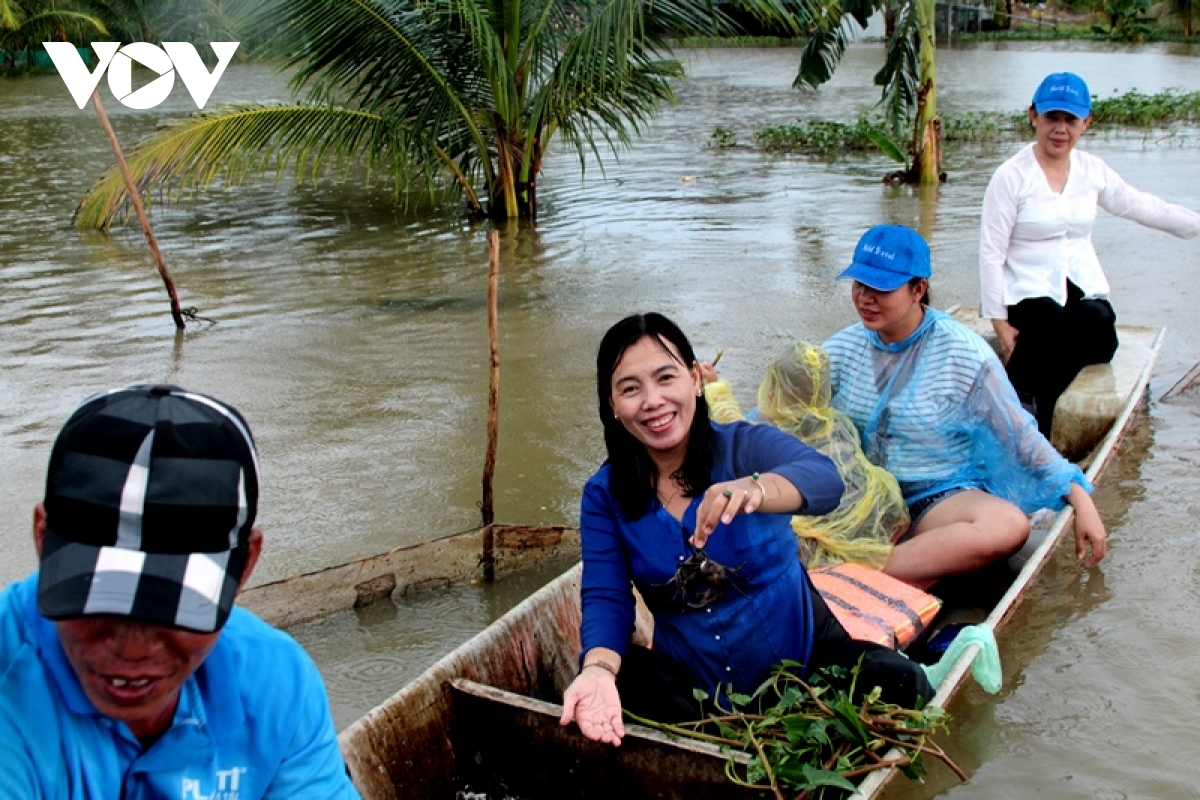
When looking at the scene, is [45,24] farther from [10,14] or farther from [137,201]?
[137,201]

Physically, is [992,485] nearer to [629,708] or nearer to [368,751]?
[629,708]

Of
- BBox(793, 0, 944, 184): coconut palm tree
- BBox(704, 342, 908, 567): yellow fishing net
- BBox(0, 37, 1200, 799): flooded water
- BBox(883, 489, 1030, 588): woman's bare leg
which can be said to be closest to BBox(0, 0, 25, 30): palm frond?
BBox(0, 37, 1200, 799): flooded water

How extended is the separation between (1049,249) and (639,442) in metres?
3.11

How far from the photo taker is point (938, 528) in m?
3.96

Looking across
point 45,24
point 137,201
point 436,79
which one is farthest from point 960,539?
point 45,24

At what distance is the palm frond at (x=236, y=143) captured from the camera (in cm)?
954

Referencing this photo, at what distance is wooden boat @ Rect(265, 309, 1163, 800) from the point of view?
2791 millimetres

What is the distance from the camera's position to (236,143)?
9.91 meters

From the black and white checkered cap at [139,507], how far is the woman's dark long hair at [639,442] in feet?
4.95

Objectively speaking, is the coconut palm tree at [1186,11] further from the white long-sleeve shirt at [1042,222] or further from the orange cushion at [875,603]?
the orange cushion at [875,603]

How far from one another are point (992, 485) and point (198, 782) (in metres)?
3.19

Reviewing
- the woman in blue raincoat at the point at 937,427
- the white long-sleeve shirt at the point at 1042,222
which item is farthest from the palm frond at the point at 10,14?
the woman in blue raincoat at the point at 937,427

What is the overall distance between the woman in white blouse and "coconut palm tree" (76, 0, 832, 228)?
455cm

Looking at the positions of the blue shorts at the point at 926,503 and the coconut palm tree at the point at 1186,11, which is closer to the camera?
the blue shorts at the point at 926,503
